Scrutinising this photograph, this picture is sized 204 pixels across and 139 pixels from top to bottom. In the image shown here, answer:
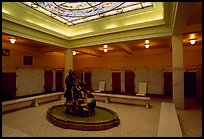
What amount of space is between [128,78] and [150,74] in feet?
5.60

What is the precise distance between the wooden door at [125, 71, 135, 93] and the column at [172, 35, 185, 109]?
13.9ft

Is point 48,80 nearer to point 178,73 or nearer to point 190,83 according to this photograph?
point 178,73

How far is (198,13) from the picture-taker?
4.64m

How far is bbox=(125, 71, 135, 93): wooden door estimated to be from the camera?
10.2 m

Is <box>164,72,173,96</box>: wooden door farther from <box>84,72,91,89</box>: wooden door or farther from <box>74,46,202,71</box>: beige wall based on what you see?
<box>84,72,91,89</box>: wooden door

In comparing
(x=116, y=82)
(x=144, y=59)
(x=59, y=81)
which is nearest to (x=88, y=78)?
(x=59, y=81)

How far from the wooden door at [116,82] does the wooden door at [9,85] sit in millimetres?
7124

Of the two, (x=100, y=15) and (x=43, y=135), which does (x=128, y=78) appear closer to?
(x=100, y=15)

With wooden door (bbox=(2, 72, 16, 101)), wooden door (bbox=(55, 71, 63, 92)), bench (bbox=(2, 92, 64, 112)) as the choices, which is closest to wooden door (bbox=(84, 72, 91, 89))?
wooden door (bbox=(55, 71, 63, 92))

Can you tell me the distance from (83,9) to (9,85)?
6889 millimetres

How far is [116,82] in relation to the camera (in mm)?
10898

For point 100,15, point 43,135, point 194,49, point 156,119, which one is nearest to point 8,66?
point 100,15

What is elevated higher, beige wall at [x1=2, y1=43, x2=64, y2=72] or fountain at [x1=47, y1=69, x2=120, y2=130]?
beige wall at [x1=2, y1=43, x2=64, y2=72]

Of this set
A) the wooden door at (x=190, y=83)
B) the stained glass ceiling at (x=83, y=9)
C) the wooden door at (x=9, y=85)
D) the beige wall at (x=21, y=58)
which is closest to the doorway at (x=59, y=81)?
the beige wall at (x=21, y=58)
